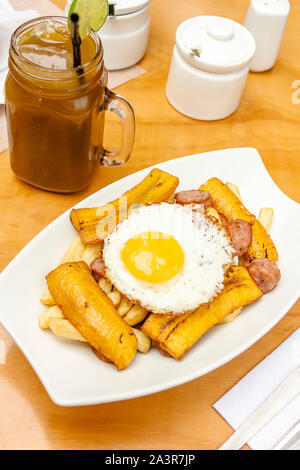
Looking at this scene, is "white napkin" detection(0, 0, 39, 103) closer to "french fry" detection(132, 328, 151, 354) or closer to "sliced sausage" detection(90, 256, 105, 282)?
"sliced sausage" detection(90, 256, 105, 282)

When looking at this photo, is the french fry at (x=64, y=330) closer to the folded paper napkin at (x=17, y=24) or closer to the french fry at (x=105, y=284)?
the french fry at (x=105, y=284)

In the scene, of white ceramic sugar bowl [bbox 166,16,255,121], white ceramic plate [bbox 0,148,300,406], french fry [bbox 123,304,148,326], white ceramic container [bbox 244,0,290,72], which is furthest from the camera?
white ceramic container [bbox 244,0,290,72]

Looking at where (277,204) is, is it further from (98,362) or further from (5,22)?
(5,22)

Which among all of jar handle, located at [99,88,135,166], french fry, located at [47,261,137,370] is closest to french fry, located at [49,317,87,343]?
french fry, located at [47,261,137,370]

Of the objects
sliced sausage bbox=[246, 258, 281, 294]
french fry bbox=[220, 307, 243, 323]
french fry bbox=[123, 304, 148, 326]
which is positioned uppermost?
sliced sausage bbox=[246, 258, 281, 294]

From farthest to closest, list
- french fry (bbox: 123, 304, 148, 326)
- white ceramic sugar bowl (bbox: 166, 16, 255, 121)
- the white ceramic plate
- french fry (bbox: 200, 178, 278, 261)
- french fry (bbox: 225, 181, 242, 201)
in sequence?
white ceramic sugar bowl (bbox: 166, 16, 255, 121) < french fry (bbox: 225, 181, 242, 201) < french fry (bbox: 200, 178, 278, 261) < french fry (bbox: 123, 304, 148, 326) < the white ceramic plate

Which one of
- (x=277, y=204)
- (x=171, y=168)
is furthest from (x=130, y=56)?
(x=277, y=204)

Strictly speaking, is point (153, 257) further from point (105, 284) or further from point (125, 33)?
point (125, 33)

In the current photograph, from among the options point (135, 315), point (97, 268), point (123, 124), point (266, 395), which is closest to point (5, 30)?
point (123, 124)

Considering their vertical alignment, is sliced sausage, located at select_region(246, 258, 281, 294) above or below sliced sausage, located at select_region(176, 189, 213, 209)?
below
